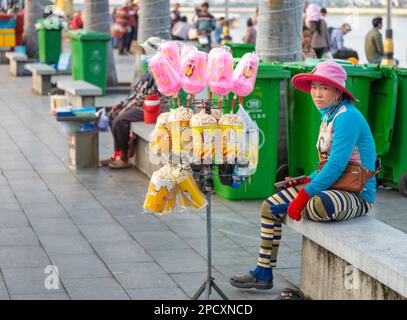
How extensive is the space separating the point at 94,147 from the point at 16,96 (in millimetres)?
8103

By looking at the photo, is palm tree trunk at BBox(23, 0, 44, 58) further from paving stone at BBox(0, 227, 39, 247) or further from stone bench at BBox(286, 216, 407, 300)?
stone bench at BBox(286, 216, 407, 300)

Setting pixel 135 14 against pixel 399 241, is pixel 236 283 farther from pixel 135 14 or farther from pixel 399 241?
pixel 135 14

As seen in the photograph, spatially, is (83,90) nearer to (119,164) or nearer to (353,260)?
(119,164)

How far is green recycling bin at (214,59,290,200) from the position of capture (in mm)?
10008

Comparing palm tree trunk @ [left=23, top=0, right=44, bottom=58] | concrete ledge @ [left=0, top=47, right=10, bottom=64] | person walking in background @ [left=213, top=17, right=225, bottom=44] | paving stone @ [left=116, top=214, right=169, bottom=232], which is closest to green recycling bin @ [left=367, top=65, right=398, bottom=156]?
paving stone @ [left=116, top=214, right=169, bottom=232]

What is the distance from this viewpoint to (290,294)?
22.5ft

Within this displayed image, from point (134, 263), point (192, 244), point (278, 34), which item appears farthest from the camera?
point (278, 34)

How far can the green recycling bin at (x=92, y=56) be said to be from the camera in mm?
18812

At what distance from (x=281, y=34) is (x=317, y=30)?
11551 millimetres

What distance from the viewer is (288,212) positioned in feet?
21.7

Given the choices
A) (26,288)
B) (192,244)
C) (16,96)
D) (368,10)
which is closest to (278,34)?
(192,244)

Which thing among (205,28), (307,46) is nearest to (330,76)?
(307,46)

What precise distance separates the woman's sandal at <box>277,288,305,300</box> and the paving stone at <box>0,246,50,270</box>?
6.17 feet

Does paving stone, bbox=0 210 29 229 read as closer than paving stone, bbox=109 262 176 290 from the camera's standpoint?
No
